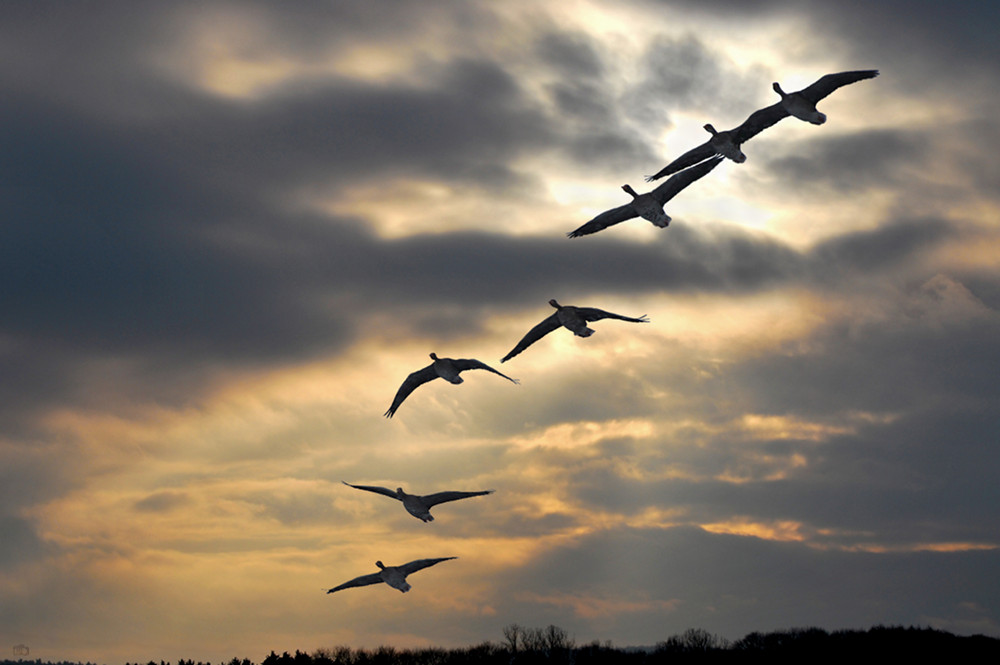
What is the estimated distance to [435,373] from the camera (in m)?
51.5

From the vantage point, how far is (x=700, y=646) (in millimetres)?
145125

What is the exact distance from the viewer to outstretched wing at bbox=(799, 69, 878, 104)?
41.9 metres

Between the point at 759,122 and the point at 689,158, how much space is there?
3352 mm

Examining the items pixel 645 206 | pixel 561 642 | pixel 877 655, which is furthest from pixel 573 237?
pixel 561 642

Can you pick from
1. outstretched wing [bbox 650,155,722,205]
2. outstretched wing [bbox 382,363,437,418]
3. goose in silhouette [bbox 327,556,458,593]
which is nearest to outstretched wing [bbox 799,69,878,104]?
outstretched wing [bbox 650,155,722,205]

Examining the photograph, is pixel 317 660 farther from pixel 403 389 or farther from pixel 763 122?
pixel 763 122

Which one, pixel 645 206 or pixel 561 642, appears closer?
pixel 645 206

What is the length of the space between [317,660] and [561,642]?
55.3 metres

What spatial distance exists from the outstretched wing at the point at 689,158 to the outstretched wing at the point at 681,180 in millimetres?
288

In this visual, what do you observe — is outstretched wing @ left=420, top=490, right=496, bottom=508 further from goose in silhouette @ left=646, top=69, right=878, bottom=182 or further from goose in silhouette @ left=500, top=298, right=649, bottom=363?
goose in silhouette @ left=646, top=69, right=878, bottom=182

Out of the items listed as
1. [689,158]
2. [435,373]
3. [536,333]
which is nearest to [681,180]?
[689,158]

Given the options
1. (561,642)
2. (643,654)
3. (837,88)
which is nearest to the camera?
(837,88)

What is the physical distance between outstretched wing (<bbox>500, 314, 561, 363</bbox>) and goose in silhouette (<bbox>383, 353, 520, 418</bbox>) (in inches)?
80.8

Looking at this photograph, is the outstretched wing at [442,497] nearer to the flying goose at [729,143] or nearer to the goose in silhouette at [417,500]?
the goose in silhouette at [417,500]
